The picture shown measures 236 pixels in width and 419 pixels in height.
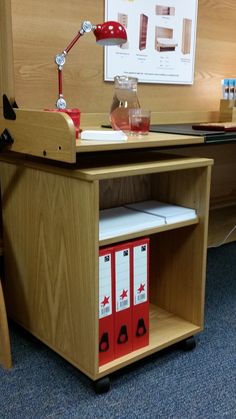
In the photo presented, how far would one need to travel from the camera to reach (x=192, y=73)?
7.11ft

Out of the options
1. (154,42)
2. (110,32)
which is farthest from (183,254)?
(154,42)

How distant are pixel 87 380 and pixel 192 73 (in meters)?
1.46

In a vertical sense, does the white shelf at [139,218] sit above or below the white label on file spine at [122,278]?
above

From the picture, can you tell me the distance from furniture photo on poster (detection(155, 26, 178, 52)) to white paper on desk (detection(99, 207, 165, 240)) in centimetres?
84

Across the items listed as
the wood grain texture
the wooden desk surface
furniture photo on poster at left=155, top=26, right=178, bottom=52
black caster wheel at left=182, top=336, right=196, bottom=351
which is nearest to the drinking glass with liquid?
the wooden desk surface

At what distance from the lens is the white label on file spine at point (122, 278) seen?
1.31 metres

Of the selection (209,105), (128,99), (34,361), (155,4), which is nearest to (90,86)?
(128,99)

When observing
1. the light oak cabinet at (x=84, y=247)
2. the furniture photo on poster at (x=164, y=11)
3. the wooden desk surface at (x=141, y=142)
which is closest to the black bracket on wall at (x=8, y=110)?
the light oak cabinet at (x=84, y=247)

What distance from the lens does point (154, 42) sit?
196cm

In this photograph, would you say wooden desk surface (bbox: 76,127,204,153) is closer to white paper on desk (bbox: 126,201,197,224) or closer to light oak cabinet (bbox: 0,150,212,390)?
light oak cabinet (bbox: 0,150,212,390)

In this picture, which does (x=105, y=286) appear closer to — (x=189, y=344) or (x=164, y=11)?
(x=189, y=344)

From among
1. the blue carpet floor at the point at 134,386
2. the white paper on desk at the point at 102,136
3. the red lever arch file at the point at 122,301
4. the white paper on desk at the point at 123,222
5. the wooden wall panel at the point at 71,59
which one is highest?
the wooden wall panel at the point at 71,59

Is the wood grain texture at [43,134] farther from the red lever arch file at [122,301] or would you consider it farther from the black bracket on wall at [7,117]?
the red lever arch file at [122,301]

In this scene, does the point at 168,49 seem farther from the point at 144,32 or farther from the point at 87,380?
the point at 87,380
